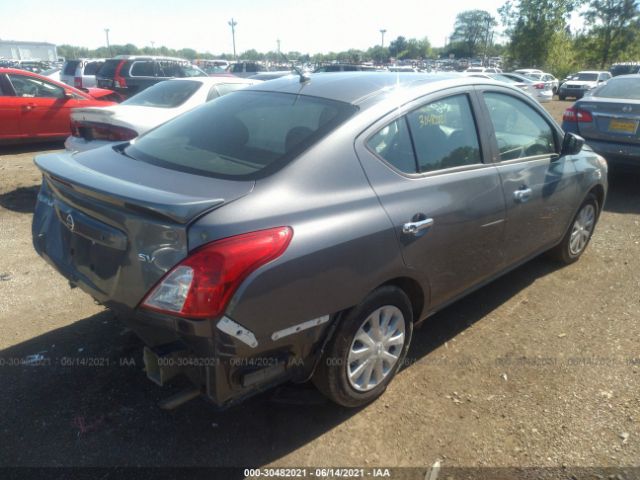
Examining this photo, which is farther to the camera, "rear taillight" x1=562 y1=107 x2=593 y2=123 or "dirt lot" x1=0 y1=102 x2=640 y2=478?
"rear taillight" x1=562 y1=107 x2=593 y2=123

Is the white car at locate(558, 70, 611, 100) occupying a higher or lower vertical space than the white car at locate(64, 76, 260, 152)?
lower

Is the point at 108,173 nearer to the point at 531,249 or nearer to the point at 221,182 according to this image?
the point at 221,182

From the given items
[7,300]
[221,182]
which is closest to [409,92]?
[221,182]

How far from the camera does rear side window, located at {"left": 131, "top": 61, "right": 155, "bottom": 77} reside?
14.0m

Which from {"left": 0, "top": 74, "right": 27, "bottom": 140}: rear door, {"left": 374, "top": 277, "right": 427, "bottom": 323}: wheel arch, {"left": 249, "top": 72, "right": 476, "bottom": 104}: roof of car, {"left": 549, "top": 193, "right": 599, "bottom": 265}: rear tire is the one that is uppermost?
{"left": 249, "top": 72, "right": 476, "bottom": 104}: roof of car

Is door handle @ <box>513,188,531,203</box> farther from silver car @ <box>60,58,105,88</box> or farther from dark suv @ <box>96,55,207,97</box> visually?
silver car @ <box>60,58,105,88</box>

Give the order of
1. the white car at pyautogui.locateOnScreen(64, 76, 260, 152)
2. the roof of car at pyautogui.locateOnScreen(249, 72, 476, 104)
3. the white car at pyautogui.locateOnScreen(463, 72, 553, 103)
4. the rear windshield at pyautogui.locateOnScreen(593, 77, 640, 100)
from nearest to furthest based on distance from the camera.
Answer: the roof of car at pyautogui.locateOnScreen(249, 72, 476, 104), the white car at pyautogui.locateOnScreen(64, 76, 260, 152), the rear windshield at pyautogui.locateOnScreen(593, 77, 640, 100), the white car at pyautogui.locateOnScreen(463, 72, 553, 103)

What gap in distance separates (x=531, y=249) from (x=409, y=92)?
173 centimetres

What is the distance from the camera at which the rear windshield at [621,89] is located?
7074mm

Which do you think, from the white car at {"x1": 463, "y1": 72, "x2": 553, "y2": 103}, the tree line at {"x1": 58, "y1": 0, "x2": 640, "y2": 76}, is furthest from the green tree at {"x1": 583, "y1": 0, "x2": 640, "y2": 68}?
the white car at {"x1": 463, "y1": 72, "x2": 553, "y2": 103}

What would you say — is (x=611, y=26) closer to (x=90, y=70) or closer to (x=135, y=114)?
(x=90, y=70)

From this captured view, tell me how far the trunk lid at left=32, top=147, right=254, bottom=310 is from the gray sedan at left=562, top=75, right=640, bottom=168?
20.3 feet

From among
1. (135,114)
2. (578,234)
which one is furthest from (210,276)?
(135,114)

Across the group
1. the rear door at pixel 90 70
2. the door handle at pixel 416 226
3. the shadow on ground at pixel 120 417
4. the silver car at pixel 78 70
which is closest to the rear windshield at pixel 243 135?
the door handle at pixel 416 226
